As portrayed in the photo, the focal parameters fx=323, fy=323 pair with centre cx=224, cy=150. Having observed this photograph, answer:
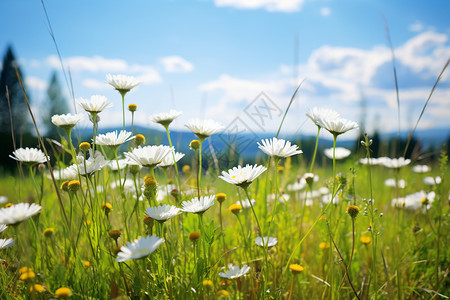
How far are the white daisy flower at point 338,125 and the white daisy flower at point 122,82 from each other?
31.5 inches

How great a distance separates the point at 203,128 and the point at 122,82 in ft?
1.39

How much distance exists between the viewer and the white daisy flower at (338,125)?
3.67ft

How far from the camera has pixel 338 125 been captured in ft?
3.70

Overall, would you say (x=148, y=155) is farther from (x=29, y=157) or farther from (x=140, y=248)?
(x=29, y=157)

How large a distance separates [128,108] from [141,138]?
0.17 metres

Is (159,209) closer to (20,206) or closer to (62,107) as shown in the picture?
(20,206)

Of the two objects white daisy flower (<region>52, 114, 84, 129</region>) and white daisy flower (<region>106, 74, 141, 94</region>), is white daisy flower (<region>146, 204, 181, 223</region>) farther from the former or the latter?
white daisy flower (<region>106, 74, 141, 94</region>)

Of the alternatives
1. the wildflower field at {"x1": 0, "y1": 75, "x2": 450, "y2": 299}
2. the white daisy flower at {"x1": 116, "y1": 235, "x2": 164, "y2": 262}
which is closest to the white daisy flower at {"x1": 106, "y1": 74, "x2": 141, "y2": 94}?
the wildflower field at {"x1": 0, "y1": 75, "x2": 450, "y2": 299}

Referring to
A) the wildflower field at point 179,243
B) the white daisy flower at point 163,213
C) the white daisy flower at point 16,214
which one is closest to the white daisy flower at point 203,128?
the wildflower field at point 179,243

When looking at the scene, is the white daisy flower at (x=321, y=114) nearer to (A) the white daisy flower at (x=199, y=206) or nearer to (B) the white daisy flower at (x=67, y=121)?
(A) the white daisy flower at (x=199, y=206)

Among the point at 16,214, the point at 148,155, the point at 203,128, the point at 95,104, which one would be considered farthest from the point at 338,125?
the point at 16,214

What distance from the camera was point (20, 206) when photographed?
93cm

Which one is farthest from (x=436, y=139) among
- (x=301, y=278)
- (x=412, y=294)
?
(x=301, y=278)

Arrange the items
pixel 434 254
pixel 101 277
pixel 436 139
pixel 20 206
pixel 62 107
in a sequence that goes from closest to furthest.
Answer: pixel 20 206
pixel 101 277
pixel 434 254
pixel 436 139
pixel 62 107
